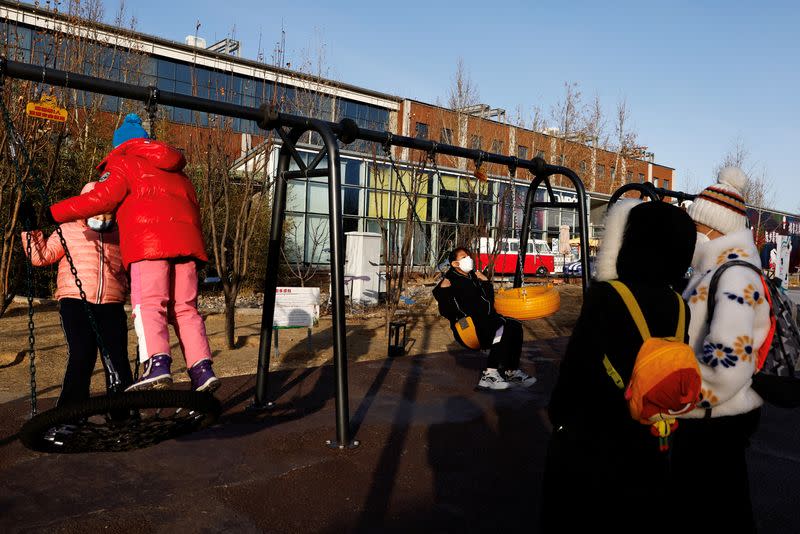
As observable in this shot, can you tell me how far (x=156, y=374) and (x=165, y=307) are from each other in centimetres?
37

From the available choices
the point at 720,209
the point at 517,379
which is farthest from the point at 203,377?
the point at 517,379

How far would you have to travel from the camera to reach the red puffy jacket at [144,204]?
11.0ft

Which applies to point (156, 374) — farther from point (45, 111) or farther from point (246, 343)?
point (246, 343)

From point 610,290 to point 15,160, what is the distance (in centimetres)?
299

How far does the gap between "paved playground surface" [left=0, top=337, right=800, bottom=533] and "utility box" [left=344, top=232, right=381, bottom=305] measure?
8575mm

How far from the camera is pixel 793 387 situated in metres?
2.40

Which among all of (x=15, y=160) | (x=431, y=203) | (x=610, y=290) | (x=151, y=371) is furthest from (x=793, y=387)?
(x=431, y=203)

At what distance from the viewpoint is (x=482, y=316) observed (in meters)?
6.25

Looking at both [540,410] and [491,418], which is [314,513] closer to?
[491,418]

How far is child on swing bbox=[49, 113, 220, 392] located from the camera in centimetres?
332

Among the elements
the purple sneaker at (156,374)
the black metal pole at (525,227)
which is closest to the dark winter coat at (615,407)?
the purple sneaker at (156,374)

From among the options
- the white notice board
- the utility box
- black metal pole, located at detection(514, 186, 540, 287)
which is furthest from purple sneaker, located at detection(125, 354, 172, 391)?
the utility box

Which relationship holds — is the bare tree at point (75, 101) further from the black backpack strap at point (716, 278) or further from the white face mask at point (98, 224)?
the black backpack strap at point (716, 278)

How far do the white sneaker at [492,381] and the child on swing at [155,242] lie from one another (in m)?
3.59
